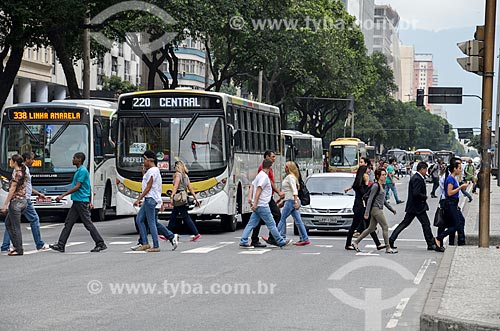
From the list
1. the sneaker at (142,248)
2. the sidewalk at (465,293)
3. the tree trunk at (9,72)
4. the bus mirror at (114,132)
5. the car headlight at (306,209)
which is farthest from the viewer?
the tree trunk at (9,72)

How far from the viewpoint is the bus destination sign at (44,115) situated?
29.9m

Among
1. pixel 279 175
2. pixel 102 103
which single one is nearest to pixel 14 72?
pixel 102 103

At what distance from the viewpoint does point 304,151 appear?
6406cm

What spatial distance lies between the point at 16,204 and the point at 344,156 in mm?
59443

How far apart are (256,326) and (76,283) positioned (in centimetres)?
427

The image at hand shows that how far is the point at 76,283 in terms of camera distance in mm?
14391

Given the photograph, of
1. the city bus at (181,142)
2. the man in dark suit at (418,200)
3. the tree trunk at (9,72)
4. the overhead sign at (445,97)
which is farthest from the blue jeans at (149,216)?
the tree trunk at (9,72)

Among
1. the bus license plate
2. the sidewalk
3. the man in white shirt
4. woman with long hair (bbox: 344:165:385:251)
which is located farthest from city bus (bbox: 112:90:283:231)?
the sidewalk

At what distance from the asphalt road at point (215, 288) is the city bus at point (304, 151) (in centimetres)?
3542

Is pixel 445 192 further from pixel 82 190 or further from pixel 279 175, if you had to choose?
pixel 279 175

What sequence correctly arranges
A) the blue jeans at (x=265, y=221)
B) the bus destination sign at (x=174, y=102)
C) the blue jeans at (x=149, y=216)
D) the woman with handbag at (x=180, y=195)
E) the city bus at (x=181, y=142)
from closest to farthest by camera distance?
the blue jeans at (x=149, y=216) → the blue jeans at (x=265, y=221) → the woman with handbag at (x=180, y=195) → the city bus at (x=181, y=142) → the bus destination sign at (x=174, y=102)

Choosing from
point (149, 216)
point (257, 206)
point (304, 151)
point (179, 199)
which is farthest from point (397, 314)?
point (304, 151)

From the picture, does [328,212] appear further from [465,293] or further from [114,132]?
[465,293]

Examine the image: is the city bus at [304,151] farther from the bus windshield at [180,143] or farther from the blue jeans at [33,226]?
the blue jeans at [33,226]
